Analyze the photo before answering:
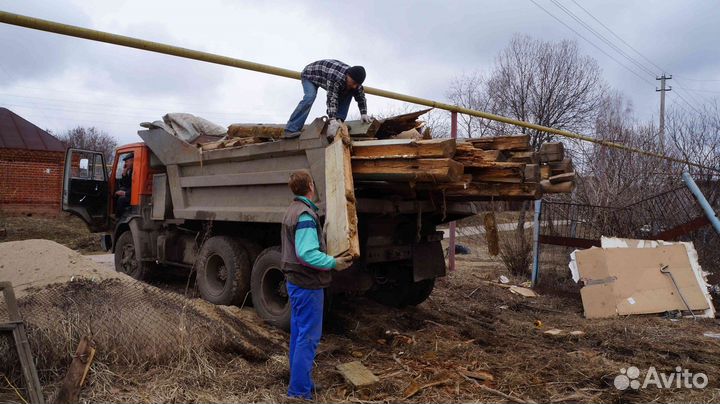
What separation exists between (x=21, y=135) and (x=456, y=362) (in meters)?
20.7

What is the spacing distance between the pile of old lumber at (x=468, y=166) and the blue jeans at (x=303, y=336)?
126 cm

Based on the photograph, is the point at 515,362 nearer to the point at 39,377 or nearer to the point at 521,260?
the point at 39,377

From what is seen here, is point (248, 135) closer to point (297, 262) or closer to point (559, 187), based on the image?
point (297, 262)

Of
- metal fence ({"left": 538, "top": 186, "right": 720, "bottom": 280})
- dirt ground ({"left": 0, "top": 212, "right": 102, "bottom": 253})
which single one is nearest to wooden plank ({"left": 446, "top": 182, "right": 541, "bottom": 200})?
metal fence ({"left": 538, "top": 186, "right": 720, "bottom": 280})

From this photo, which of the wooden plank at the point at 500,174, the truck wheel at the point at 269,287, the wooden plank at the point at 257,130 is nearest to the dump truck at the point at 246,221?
the truck wheel at the point at 269,287

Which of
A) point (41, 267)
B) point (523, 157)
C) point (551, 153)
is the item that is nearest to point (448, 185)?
point (523, 157)

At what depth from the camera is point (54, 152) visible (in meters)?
19.3

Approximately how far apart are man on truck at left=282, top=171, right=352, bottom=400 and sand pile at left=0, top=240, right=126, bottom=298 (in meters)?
2.53

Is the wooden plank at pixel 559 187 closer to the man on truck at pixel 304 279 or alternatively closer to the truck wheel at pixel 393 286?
the truck wheel at pixel 393 286

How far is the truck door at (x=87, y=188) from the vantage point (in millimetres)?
8477

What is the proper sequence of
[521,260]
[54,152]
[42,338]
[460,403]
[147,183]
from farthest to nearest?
[54,152] → [521,260] → [147,183] → [42,338] → [460,403]

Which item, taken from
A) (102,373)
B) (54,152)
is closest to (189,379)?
(102,373)

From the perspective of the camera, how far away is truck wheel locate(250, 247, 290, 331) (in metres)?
5.76

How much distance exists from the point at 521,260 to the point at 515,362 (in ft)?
16.4
